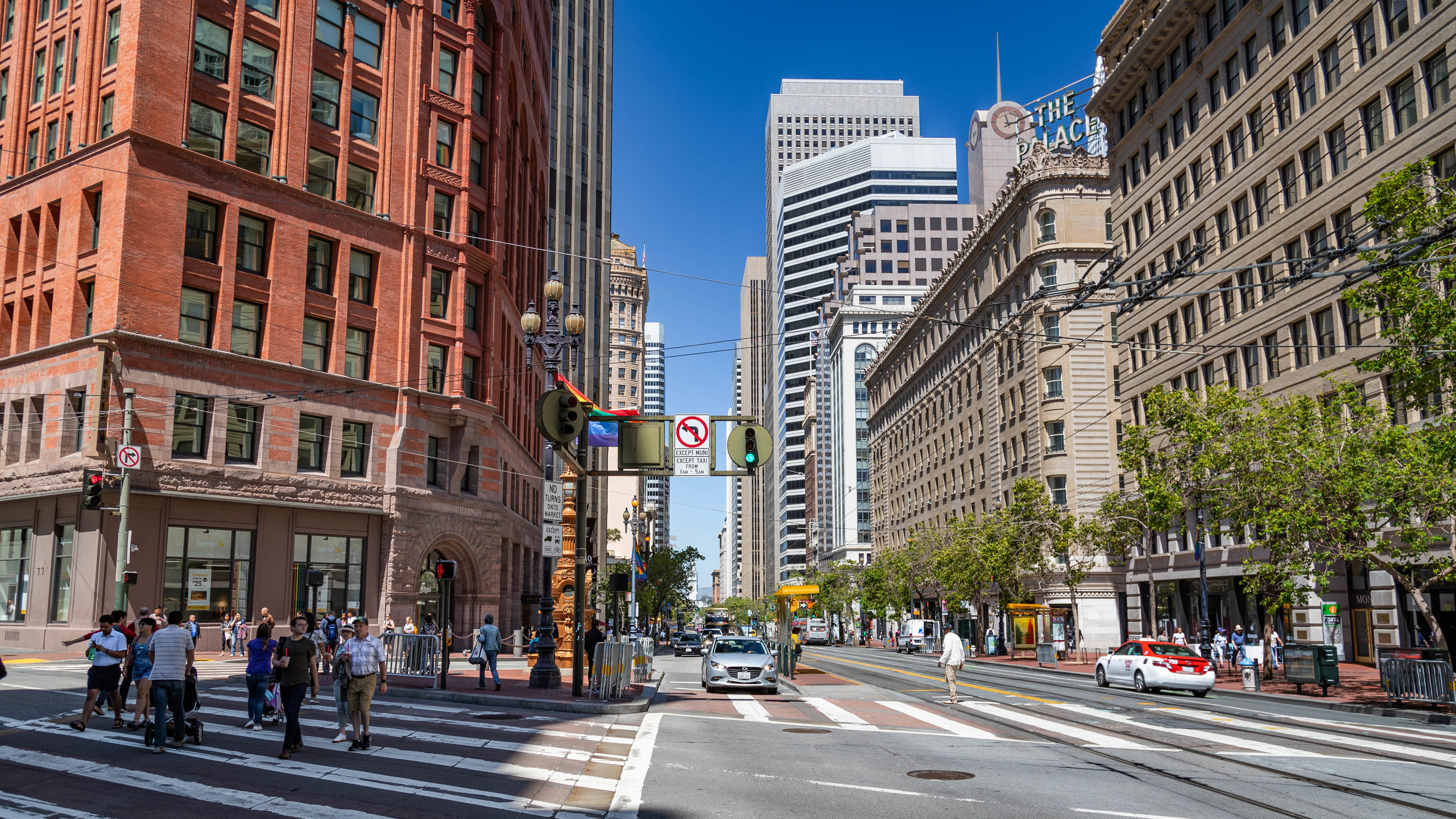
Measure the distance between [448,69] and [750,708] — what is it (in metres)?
34.1

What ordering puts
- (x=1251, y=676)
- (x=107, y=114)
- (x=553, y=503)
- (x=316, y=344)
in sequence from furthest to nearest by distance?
(x=316, y=344) → (x=107, y=114) → (x=1251, y=676) → (x=553, y=503)

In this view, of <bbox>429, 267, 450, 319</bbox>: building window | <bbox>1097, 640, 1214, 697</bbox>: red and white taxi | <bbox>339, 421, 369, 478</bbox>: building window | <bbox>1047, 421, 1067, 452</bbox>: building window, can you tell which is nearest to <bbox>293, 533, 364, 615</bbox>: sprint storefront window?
<bbox>339, 421, 369, 478</bbox>: building window

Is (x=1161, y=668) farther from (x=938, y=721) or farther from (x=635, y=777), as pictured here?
(x=635, y=777)

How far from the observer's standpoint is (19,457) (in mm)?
35250

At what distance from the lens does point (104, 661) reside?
15.6 metres

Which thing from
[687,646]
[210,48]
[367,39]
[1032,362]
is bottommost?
[687,646]

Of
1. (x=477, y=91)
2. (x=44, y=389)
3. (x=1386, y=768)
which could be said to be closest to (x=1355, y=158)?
(x=1386, y=768)

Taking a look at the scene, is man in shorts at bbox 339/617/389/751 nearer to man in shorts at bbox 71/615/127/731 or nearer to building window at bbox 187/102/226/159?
man in shorts at bbox 71/615/127/731

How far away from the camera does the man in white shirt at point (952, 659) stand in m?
23.1

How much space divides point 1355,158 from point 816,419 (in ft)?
451

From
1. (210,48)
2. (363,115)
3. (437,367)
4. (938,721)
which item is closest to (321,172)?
(363,115)

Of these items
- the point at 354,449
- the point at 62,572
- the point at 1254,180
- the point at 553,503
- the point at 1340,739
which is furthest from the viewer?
the point at 1254,180

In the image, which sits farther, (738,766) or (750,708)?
(750,708)

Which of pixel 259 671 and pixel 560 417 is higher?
pixel 560 417
